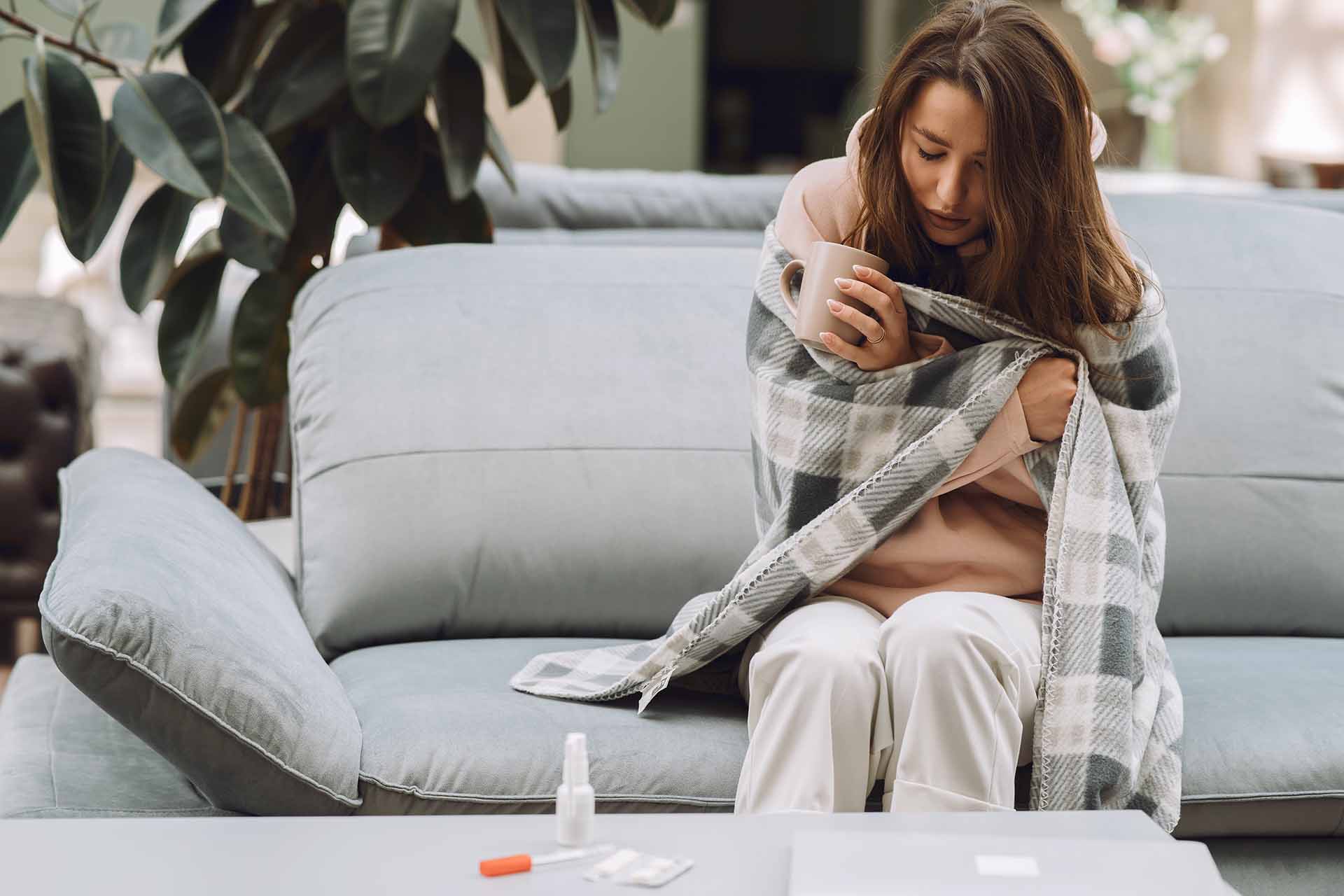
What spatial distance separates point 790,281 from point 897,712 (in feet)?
1.55

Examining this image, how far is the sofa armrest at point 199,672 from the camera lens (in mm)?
1296

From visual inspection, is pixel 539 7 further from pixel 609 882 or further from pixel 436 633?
pixel 609 882

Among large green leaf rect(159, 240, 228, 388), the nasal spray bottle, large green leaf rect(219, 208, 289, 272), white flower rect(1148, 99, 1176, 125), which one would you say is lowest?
the nasal spray bottle

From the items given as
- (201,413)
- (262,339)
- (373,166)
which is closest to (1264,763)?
(373,166)

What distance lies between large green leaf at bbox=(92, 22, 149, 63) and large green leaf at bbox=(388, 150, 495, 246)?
0.47 meters

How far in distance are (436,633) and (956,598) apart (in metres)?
0.69

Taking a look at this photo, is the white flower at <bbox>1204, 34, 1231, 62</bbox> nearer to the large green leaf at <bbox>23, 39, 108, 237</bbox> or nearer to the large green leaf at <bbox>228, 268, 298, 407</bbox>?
the large green leaf at <bbox>228, 268, 298, 407</bbox>

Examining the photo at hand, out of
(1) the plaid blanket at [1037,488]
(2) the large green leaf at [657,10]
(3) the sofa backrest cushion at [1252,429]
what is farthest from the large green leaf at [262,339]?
(3) the sofa backrest cushion at [1252,429]

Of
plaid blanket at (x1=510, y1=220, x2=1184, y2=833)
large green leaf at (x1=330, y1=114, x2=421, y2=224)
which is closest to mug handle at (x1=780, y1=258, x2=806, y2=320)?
plaid blanket at (x1=510, y1=220, x2=1184, y2=833)

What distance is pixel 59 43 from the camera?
7.01 feet

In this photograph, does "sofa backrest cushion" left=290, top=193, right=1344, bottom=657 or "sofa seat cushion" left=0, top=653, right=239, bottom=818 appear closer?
"sofa seat cushion" left=0, top=653, right=239, bottom=818

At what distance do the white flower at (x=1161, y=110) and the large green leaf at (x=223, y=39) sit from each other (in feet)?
13.6

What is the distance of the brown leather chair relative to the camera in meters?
2.86

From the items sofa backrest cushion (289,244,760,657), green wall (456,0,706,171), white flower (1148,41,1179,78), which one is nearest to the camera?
sofa backrest cushion (289,244,760,657)
